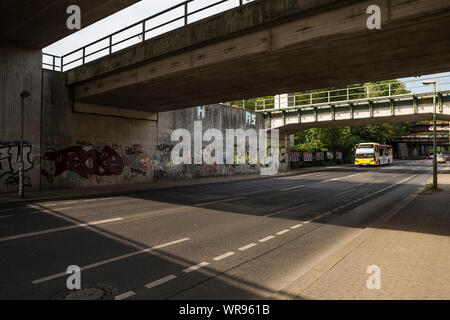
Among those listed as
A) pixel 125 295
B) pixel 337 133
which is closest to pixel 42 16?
pixel 125 295

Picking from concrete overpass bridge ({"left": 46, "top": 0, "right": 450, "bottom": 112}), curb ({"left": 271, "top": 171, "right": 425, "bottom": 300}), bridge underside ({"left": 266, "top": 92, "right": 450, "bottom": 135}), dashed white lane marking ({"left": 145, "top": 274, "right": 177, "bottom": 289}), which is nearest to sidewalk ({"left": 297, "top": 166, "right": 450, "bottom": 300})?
curb ({"left": 271, "top": 171, "right": 425, "bottom": 300})

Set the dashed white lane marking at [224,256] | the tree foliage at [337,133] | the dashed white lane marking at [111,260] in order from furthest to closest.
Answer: the tree foliage at [337,133] < the dashed white lane marking at [224,256] < the dashed white lane marking at [111,260]

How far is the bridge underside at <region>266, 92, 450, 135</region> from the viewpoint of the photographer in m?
→ 25.8

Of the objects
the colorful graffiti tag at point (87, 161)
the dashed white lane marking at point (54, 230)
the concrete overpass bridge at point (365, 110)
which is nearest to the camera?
the dashed white lane marking at point (54, 230)

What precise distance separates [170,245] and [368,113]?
27.5 meters

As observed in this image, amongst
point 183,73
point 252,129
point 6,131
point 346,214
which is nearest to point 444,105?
point 252,129

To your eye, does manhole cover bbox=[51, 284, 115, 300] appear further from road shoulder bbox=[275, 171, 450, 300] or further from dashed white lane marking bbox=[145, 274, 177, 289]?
road shoulder bbox=[275, 171, 450, 300]

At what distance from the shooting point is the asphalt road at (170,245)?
4.46 metres

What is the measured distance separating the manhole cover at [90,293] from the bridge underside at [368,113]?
95.7 ft

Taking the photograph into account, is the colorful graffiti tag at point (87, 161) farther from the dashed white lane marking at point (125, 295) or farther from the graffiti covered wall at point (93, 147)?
the dashed white lane marking at point (125, 295)

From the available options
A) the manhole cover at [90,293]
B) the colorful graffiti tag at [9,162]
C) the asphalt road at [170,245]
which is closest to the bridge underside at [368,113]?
the asphalt road at [170,245]

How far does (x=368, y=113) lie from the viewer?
28.5m

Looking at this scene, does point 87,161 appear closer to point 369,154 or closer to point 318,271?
point 318,271
